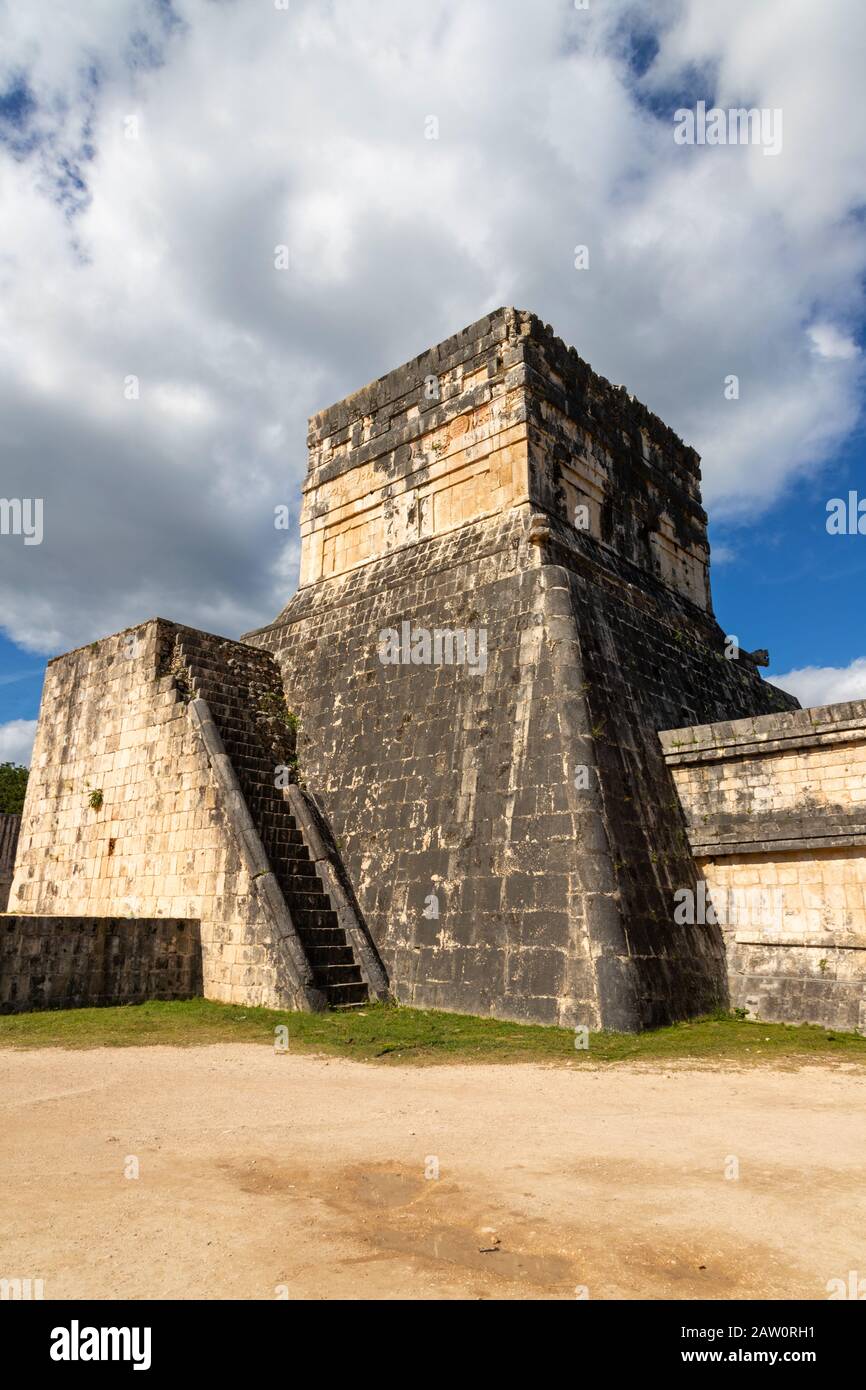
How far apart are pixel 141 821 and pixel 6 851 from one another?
13.1m

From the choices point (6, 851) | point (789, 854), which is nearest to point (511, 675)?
point (789, 854)

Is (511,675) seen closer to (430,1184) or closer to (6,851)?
(430,1184)

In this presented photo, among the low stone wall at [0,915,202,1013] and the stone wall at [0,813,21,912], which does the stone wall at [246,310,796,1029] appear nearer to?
the low stone wall at [0,915,202,1013]

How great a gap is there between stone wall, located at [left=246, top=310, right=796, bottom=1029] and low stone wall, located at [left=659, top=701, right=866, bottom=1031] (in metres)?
0.49

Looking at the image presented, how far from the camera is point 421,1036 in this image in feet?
30.9

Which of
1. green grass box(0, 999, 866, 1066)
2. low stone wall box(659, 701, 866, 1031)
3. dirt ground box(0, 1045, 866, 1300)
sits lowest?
green grass box(0, 999, 866, 1066)

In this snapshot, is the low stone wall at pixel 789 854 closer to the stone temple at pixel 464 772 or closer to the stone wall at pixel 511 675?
the stone temple at pixel 464 772

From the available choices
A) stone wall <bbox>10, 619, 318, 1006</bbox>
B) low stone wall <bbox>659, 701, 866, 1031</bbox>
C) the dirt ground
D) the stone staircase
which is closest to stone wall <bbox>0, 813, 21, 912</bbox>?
stone wall <bbox>10, 619, 318, 1006</bbox>

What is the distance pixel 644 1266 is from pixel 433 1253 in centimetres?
85

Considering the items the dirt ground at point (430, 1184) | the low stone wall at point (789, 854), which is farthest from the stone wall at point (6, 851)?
the low stone wall at point (789, 854)

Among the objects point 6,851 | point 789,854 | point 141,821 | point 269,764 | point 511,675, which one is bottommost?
point 789,854

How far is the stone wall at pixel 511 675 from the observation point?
1057 centimetres

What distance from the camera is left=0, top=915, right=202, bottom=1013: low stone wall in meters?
11.2

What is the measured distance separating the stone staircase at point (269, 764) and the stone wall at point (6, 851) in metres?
12.4
